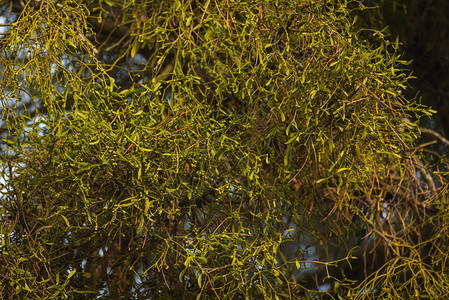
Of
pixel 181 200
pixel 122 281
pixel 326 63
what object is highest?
pixel 326 63

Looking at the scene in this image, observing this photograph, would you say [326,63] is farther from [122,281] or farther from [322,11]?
[122,281]

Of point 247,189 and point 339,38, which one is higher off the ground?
point 339,38

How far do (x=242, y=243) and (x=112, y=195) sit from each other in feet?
0.59

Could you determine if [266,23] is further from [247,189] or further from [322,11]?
[247,189]

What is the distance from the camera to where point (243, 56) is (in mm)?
815

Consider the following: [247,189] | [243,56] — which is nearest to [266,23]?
[243,56]

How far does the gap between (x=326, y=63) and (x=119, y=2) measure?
0.51 metres

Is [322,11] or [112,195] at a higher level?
[322,11]

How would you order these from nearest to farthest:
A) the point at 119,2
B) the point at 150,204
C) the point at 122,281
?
1. the point at 150,204
2. the point at 122,281
3. the point at 119,2

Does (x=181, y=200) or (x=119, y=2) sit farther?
(x=119, y=2)

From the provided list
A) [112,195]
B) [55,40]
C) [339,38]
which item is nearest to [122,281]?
[112,195]

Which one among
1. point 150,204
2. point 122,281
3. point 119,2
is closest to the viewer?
point 150,204

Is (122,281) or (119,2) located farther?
(119,2)

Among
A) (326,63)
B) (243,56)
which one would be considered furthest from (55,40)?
(326,63)
